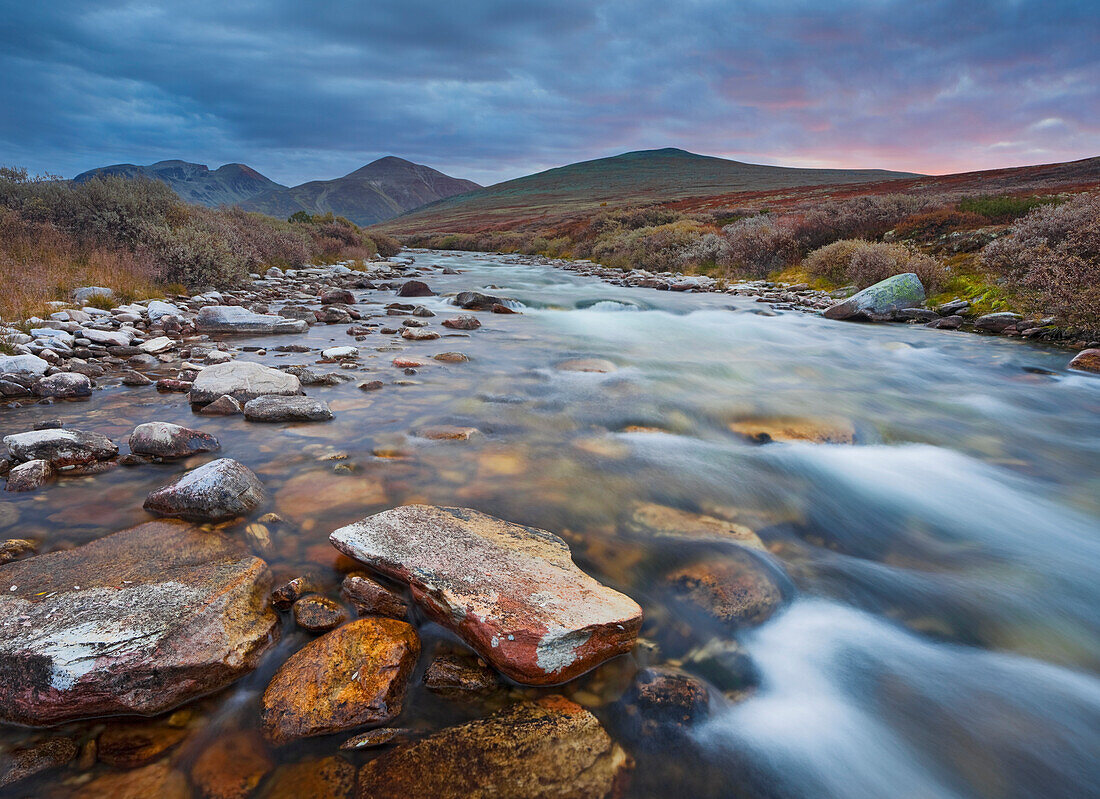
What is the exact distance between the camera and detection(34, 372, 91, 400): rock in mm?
5352

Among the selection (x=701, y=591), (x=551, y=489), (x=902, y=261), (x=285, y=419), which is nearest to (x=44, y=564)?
(x=285, y=419)

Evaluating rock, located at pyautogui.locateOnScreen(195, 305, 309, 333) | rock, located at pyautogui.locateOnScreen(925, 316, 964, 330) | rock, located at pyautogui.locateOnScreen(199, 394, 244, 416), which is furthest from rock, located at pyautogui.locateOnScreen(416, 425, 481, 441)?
rock, located at pyautogui.locateOnScreen(925, 316, 964, 330)

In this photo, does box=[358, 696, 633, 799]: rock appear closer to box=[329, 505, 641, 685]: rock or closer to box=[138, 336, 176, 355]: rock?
box=[329, 505, 641, 685]: rock

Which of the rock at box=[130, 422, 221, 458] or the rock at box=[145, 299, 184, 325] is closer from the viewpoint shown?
the rock at box=[130, 422, 221, 458]

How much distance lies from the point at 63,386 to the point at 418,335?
5.05m

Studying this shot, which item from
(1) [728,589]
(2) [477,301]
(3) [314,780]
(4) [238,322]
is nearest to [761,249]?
(2) [477,301]

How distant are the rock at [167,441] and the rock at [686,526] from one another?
11.7 feet

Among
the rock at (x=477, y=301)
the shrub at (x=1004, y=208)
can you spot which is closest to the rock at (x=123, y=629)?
the rock at (x=477, y=301)

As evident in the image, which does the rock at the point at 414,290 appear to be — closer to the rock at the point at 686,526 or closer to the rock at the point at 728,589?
the rock at the point at 686,526

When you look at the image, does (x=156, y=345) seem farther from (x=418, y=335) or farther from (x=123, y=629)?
(x=123, y=629)

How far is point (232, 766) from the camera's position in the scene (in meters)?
1.92

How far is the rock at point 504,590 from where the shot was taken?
7.52 ft

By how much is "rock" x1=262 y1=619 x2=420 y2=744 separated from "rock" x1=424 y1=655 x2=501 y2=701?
0.11 metres

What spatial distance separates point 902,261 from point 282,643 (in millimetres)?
15678
